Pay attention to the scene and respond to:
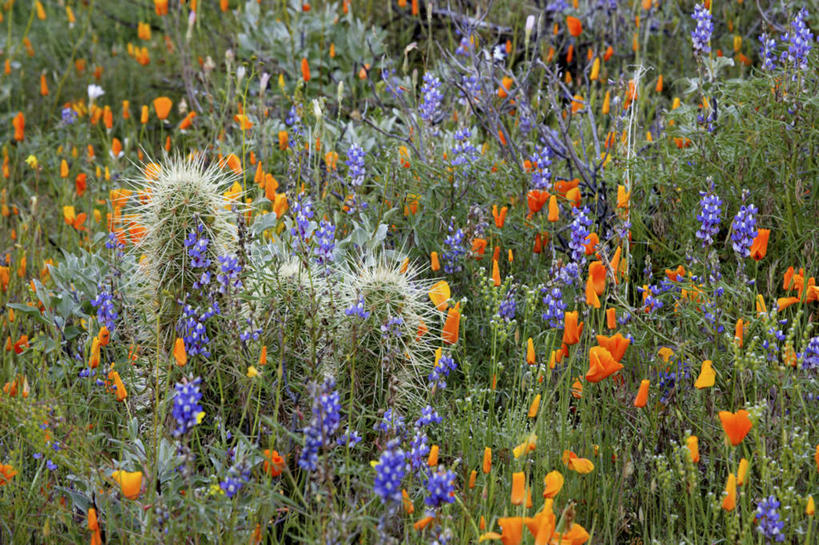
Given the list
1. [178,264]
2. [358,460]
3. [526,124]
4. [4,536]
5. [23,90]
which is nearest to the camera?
[4,536]

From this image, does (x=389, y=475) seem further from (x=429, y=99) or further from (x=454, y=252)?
(x=429, y=99)

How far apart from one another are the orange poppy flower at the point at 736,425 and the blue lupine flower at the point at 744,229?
90 centimetres

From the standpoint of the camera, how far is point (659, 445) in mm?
2516

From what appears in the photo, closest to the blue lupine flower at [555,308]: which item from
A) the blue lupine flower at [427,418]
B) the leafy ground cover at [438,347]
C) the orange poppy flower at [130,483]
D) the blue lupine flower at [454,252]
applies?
the leafy ground cover at [438,347]

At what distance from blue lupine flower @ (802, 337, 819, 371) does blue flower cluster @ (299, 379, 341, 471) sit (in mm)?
1334

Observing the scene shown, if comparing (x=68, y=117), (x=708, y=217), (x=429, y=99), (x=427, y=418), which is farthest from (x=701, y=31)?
(x=68, y=117)

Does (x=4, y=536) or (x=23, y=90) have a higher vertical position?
(x=23, y=90)

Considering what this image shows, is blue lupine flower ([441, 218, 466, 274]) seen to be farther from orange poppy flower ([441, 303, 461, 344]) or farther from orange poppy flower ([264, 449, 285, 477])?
orange poppy flower ([264, 449, 285, 477])

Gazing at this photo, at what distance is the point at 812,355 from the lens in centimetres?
259

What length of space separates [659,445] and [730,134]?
4.86ft

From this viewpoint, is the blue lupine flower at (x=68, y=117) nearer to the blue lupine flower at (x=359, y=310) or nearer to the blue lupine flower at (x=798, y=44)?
the blue lupine flower at (x=359, y=310)

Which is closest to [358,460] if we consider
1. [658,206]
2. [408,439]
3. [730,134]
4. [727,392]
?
[408,439]

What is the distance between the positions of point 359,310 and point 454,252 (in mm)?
824

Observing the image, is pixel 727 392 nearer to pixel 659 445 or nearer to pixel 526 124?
pixel 659 445
